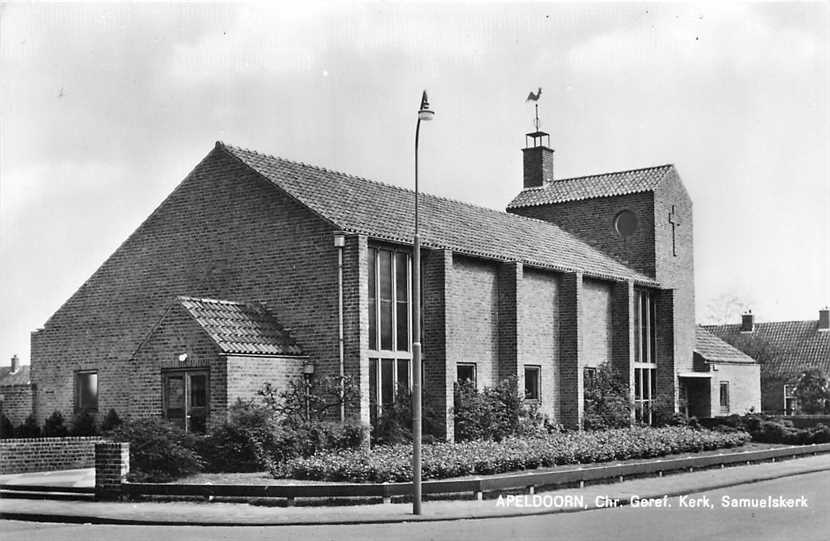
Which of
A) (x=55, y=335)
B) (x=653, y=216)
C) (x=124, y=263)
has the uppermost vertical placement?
(x=653, y=216)

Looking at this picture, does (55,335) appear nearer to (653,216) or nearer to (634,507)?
(634,507)

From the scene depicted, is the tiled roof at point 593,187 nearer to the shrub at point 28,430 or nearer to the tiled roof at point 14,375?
the shrub at point 28,430

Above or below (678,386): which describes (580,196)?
above

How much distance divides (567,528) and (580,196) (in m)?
30.5

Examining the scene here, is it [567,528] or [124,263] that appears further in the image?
[124,263]

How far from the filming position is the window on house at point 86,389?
103 feet

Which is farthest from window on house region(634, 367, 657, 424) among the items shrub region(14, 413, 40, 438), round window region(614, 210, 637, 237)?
shrub region(14, 413, 40, 438)

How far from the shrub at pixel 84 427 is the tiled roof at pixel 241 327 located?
18.1ft

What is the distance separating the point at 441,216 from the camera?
3503 centimetres

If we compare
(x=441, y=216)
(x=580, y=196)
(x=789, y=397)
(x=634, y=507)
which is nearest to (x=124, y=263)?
(x=441, y=216)

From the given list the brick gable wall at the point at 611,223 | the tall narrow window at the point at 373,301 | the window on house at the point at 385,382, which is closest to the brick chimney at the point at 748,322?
the brick gable wall at the point at 611,223

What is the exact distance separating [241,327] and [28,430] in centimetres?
818

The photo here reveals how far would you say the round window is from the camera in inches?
1743

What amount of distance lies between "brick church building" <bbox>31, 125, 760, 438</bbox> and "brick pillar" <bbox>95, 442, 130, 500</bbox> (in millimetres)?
3393
